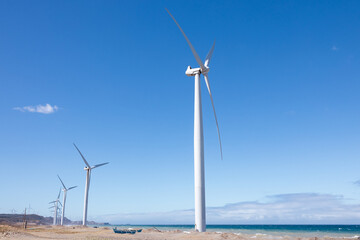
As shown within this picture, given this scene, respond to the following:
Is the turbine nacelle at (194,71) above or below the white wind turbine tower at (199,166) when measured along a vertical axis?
above

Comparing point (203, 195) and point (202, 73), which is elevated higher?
point (202, 73)

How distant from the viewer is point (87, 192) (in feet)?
238

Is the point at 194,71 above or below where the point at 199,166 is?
above

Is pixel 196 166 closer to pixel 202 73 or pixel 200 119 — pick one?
pixel 200 119

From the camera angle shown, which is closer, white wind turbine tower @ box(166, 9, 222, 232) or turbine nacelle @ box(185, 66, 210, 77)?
white wind turbine tower @ box(166, 9, 222, 232)

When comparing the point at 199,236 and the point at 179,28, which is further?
the point at 179,28

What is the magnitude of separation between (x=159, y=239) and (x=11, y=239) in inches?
699

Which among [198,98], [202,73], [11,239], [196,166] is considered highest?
[202,73]

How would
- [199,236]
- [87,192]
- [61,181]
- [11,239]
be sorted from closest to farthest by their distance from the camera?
1. [199,236]
2. [11,239]
3. [87,192]
4. [61,181]

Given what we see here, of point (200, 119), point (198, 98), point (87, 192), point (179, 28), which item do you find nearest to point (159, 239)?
point (200, 119)

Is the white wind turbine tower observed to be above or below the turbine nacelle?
below

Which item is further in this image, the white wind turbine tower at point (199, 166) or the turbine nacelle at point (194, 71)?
the turbine nacelle at point (194, 71)

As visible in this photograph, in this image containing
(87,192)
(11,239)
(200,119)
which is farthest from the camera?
(87,192)

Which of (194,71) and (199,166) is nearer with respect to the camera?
(199,166)
